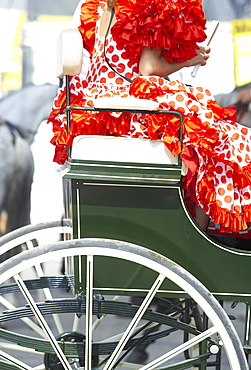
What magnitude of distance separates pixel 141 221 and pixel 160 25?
60cm

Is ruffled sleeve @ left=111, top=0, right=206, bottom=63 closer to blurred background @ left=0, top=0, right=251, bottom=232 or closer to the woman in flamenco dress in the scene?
the woman in flamenco dress

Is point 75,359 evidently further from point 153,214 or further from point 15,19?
point 15,19

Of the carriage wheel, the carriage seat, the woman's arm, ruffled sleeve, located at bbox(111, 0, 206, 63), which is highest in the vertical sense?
ruffled sleeve, located at bbox(111, 0, 206, 63)

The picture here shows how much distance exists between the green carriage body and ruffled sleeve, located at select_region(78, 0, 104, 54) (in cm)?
60

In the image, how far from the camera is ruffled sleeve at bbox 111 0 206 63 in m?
1.70

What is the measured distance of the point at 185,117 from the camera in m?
1.72

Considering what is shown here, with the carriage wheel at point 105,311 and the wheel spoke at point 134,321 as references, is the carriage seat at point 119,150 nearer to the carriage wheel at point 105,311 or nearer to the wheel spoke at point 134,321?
the carriage wheel at point 105,311

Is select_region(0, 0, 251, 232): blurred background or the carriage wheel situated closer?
the carriage wheel

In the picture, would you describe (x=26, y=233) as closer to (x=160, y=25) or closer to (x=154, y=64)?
(x=154, y=64)

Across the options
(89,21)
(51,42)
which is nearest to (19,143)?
(51,42)

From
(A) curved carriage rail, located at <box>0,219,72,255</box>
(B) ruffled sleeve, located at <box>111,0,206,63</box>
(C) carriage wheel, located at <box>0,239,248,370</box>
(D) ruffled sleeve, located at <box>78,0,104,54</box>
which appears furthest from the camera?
(A) curved carriage rail, located at <box>0,219,72,255</box>

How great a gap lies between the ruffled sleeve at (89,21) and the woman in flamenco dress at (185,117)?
0.19 m

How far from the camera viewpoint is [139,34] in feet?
5.69

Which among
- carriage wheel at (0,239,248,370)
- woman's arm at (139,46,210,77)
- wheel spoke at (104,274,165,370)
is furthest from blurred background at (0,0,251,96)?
wheel spoke at (104,274,165,370)
